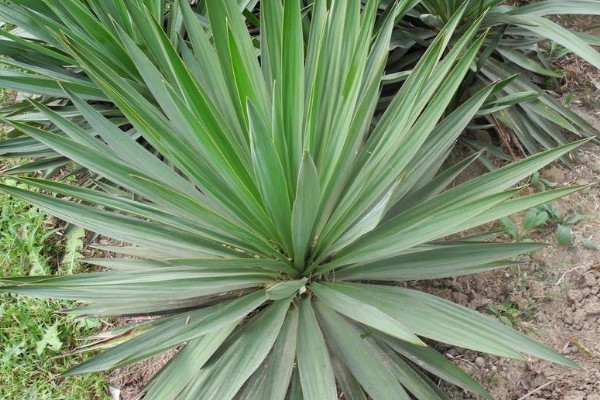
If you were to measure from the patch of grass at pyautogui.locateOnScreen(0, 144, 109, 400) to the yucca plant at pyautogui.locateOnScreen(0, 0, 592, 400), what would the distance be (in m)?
0.94

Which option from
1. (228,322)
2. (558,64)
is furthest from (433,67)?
(558,64)

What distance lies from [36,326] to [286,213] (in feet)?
5.94

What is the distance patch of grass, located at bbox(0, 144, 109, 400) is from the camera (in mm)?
2787

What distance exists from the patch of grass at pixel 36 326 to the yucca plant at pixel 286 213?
94 cm

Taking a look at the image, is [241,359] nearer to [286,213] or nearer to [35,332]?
[286,213]

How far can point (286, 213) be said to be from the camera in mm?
1794

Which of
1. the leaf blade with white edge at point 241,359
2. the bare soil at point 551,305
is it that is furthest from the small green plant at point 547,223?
the leaf blade with white edge at point 241,359

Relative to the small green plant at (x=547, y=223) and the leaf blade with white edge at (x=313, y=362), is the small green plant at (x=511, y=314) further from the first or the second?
the leaf blade with white edge at (x=313, y=362)

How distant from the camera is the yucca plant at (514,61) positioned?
8.46 feet

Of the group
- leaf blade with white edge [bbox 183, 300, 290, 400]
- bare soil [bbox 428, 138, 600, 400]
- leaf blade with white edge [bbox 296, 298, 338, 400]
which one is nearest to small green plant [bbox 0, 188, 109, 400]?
leaf blade with white edge [bbox 183, 300, 290, 400]

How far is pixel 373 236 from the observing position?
1859 mm

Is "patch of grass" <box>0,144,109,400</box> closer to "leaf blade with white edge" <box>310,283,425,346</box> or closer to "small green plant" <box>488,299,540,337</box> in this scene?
"leaf blade with white edge" <box>310,283,425,346</box>

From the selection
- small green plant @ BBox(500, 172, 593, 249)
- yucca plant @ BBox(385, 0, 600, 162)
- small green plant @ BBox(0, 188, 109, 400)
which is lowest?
small green plant @ BBox(0, 188, 109, 400)

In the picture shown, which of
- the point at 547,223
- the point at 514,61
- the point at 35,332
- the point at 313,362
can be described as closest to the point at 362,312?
the point at 313,362
